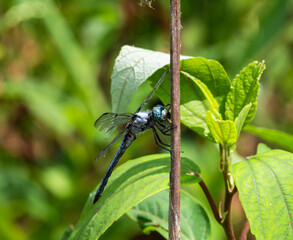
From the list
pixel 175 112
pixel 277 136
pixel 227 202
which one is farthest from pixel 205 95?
pixel 277 136

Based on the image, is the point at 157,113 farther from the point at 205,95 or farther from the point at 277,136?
the point at 277,136

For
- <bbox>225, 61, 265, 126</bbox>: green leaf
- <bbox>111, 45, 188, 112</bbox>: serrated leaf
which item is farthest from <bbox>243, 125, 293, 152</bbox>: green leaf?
<bbox>111, 45, 188, 112</bbox>: serrated leaf

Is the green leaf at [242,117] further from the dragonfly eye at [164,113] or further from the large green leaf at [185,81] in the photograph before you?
the dragonfly eye at [164,113]

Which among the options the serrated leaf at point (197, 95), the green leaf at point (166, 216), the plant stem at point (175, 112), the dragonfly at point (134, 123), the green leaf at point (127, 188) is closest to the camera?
the plant stem at point (175, 112)

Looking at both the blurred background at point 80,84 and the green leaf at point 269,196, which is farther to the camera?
the blurred background at point 80,84

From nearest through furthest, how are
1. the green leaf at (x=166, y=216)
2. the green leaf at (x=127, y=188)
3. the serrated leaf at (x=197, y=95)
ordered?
1. the green leaf at (x=127, y=188)
2. the serrated leaf at (x=197, y=95)
3. the green leaf at (x=166, y=216)

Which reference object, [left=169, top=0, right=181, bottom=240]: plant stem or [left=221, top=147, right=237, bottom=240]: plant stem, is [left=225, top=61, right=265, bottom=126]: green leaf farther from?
[left=169, top=0, right=181, bottom=240]: plant stem

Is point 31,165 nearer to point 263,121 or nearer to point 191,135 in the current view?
point 191,135

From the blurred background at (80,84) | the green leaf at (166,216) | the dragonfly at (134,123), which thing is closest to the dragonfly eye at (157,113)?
the dragonfly at (134,123)
